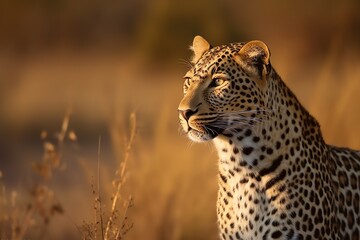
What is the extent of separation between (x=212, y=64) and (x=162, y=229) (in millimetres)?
2885

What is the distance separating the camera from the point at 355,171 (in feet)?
26.8

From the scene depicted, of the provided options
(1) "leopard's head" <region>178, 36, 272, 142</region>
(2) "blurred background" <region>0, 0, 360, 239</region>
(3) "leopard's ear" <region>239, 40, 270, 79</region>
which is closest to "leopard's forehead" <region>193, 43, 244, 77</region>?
(1) "leopard's head" <region>178, 36, 272, 142</region>

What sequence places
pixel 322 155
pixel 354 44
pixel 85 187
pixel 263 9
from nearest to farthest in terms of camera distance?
pixel 322 155, pixel 85 187, pixel 354 44, pixel 263 9

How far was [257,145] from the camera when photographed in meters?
7.49

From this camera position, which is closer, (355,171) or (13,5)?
(355,171)

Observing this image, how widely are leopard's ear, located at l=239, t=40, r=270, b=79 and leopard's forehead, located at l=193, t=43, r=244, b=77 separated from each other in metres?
0.10

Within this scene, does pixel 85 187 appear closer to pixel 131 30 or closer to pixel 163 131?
pixel 163 131

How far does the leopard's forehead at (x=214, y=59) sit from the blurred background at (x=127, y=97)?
0.48 m

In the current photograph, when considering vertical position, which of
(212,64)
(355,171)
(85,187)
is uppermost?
(212,64)

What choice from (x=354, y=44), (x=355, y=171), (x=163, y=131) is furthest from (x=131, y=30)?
(x=355, y=171)

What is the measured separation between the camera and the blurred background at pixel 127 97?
10148 millimetres

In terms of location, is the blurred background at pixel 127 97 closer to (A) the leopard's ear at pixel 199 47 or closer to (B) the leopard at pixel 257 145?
(A) the leopard's ear at pixel 199 47

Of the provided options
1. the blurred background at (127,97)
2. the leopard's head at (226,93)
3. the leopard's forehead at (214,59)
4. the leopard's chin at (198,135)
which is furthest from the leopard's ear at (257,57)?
the blurred background at (127,97)

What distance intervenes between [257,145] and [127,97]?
11.0 metres
